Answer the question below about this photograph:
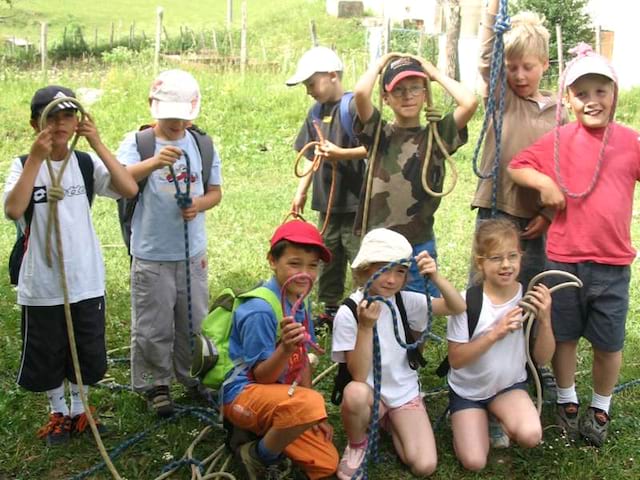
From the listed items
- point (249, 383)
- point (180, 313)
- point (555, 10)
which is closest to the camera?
point (249, 383)

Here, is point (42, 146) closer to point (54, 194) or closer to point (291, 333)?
point (54, 194)

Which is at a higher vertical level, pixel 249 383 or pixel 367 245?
pixel 367 245

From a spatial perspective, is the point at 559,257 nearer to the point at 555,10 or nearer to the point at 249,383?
the point at 249,383

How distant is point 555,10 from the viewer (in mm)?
16219

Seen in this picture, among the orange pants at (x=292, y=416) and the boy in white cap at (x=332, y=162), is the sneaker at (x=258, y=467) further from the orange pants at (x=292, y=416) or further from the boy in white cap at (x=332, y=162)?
the boy in white cap at (x=332, y=162)

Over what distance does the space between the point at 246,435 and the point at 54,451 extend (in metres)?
0.91

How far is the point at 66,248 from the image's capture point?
3.44 m

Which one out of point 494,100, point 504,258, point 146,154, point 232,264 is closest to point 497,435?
point 504,258

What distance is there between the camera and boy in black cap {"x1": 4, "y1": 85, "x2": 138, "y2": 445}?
3.31 m

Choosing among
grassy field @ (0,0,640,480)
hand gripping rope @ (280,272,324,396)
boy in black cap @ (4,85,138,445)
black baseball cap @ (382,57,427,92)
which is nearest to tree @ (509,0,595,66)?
grassy field @ (0,0,640,480)

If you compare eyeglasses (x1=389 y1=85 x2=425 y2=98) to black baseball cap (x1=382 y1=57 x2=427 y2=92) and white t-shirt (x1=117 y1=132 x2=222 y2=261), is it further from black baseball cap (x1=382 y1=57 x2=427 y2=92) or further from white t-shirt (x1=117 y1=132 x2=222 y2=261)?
white t-shirt (x1=117 y1=132 x2=222 y2=261)

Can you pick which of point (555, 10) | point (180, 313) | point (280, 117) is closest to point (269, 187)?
point (280, 117)

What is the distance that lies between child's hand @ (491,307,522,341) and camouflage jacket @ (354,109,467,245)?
0.73 meters

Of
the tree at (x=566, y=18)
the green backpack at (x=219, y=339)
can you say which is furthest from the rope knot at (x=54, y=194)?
the tree at (x=566, y=18)
